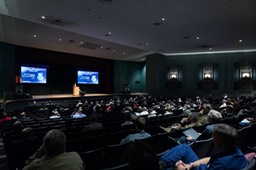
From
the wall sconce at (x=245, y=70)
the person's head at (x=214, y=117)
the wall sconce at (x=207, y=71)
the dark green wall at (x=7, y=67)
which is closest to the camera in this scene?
the person's head at (x=214, y=117)

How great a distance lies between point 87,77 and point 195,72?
35.1 feet

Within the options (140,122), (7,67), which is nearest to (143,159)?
(140,122)

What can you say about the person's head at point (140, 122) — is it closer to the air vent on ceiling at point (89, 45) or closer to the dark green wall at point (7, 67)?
the air vent on ceiling at point (89, 45)

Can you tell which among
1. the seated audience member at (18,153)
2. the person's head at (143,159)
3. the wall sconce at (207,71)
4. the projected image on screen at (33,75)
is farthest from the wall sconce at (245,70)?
the person's head at (143,159)

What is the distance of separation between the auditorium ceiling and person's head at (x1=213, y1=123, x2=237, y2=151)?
687cm

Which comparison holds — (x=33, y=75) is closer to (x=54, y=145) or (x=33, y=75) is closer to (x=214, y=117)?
(x=214, y=117)

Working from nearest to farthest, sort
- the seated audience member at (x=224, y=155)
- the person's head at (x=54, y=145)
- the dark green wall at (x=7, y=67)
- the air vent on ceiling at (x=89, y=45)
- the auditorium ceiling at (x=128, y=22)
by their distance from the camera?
the seated audience member at (x=224, y=155)
the person's head at (x=54, y=145)
the auditorium ceiling at (x=128, y=22)
the dark green wall at (x=7, y=67)
the air vent on ceiling at (x=89, y=45)

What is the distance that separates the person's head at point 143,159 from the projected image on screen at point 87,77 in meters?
20.6

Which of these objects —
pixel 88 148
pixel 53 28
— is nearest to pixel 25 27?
pixel 53 28

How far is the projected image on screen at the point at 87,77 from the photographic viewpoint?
70.1 ft

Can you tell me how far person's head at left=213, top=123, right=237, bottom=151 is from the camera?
74.4 inches

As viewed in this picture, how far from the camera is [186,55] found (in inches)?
840

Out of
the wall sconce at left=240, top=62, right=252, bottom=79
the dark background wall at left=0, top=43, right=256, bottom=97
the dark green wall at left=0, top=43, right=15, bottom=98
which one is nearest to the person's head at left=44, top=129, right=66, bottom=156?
the dark green wall at left=0, top=43, right=15, bottom=98

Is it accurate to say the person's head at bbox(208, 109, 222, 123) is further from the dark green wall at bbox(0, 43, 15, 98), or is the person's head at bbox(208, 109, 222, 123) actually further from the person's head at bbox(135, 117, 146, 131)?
the dark green wall at bbox(0, 43, 15, 98)
